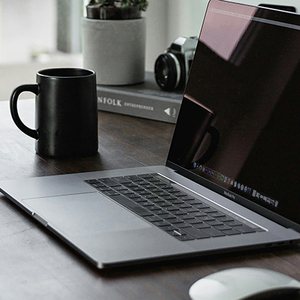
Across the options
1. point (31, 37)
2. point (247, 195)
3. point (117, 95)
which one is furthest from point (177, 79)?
point (31, 37)

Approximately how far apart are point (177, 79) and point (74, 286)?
33.4 inches

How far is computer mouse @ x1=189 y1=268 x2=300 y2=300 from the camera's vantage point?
0.45 meters

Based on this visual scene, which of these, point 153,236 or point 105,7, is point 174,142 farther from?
point 105,7

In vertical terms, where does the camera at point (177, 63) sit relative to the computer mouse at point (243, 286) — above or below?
above

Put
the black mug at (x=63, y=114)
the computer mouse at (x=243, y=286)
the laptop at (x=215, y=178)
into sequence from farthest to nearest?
the black mug at (x=63, y=114), the laptop at (x=215, y=178), the computer mouse at (x=243, y=286)

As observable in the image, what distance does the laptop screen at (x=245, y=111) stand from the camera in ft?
2.26

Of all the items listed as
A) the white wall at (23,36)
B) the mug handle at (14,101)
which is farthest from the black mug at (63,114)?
the white wall at (23,36)

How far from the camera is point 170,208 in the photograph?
0.69m

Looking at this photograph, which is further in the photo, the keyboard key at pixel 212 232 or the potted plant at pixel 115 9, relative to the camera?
the potted plant at pixel 115 9

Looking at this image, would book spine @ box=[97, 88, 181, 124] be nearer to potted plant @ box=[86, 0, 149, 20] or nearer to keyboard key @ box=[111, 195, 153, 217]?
potted plant @ box=[86, 0, 149, 20]

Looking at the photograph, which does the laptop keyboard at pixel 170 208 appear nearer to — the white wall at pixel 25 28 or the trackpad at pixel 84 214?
the trackpad at pixel 84 214

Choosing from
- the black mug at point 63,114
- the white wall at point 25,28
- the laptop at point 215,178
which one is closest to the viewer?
the laptop at point 215,178

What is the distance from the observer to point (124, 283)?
1.73 feet

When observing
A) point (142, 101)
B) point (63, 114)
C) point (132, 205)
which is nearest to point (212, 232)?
point (132, 205)
